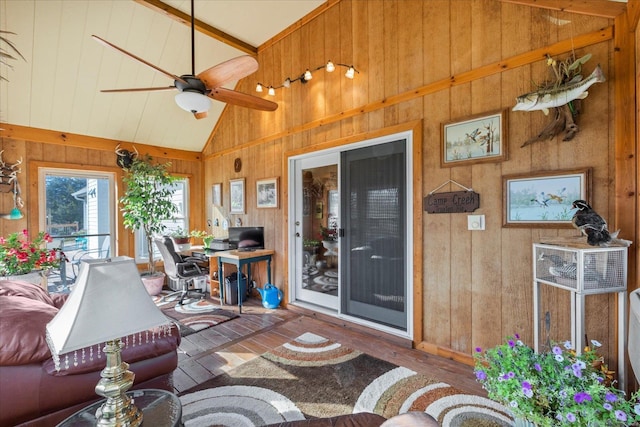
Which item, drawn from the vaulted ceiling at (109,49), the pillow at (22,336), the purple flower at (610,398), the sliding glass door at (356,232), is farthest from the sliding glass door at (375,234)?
the pillow at (22,336)

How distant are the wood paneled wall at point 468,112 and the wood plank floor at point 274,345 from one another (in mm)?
232

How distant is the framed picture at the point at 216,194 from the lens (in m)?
5.34

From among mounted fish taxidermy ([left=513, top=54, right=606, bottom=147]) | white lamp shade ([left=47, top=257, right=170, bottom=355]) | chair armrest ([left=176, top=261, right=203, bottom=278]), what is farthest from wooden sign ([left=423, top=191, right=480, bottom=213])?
chair armrest ([left=176, top=261, right=203, bottom=278])

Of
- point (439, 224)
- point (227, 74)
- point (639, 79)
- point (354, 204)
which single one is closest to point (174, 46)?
point (227, 74)

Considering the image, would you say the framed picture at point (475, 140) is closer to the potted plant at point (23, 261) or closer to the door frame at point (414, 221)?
the door frame at point (414, 221)

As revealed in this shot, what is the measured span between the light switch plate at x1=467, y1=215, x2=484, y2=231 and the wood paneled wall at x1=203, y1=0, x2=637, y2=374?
4cm

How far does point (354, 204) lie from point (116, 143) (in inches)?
165

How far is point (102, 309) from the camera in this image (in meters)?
1.07

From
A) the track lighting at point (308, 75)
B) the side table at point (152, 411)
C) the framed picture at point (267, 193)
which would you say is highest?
the track lighting at point (308, 75)

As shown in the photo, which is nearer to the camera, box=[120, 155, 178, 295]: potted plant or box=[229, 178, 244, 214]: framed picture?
box=[120, 155, 178, 295]: potted plant

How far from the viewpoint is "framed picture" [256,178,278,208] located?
424 centimetres

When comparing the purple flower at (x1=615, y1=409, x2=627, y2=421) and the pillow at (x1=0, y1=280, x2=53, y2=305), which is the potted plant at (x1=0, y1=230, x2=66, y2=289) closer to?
the pillow at (x1=0, y1=280, x2=53, y2=305)

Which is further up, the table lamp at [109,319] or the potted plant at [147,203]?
the potted plant at [147,203]

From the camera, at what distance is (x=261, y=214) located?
→ 14.8 ft
